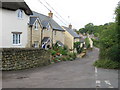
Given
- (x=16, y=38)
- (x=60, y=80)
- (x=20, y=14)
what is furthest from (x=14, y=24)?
(x=60, y=80)

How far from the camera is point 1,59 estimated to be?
603 inches

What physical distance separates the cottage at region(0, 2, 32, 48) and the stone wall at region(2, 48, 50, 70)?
4.96 meters

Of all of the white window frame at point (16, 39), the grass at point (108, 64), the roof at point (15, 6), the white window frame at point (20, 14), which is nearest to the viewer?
the grass at point (108, 64)

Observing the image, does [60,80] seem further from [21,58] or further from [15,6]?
[15,6]

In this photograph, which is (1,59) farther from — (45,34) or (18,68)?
(45,34)

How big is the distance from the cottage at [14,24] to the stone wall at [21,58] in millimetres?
4957

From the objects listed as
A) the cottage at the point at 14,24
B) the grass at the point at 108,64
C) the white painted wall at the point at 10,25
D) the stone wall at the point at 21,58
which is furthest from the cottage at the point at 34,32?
the grass at the point at 108,64

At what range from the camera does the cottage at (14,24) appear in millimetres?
21969

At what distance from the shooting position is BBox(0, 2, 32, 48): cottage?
2197 centimetres

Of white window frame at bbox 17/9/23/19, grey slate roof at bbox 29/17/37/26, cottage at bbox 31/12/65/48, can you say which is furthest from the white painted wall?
cottage at bbox 31/12/65/48

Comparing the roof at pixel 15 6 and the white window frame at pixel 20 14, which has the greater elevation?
the roof at pixel 15 6

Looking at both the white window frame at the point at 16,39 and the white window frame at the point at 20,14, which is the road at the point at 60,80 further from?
the white window frame at the point at 20,14

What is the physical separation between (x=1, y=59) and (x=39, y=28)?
48.6 ft

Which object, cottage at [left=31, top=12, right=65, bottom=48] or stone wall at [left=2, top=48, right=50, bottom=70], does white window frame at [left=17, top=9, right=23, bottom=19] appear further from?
stone wall at [left=2, top=48, right=50, bottom=70]
